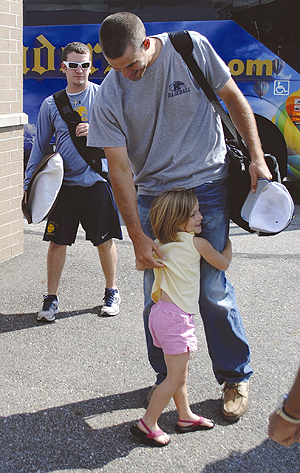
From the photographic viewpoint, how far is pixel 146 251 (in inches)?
101

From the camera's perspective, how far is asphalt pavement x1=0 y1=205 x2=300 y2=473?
2570 millimetres

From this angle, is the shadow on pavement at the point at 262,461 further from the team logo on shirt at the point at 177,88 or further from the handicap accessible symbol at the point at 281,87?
the handicap accessible symbol at the point at 281,87

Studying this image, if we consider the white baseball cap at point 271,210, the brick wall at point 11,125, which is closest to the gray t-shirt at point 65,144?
the brick wall at point 11,125

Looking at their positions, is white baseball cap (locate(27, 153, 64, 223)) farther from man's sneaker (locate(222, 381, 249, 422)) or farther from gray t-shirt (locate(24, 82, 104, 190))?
man's sneaker (locate(222, 381, 249, 422))

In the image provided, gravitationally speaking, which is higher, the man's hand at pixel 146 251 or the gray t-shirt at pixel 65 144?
the gray t-shirt at pixel 65 144

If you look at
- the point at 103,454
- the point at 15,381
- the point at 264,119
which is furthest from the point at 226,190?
the point at 264,119

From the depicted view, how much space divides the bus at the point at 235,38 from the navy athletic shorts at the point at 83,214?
4435mm

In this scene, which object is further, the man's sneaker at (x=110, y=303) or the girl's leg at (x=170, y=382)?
the man's sneaker at (x=110, y=303)

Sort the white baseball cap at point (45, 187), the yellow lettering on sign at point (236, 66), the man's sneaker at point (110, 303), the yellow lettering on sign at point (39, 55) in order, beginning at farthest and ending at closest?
the yellow lettering on sign at point (39, 55) → the yellow lettering on sign at point (236, 66) → the man's sneaker at point (110, 303) → the white baseball cap at point (45, 187)

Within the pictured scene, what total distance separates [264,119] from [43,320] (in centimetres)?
523

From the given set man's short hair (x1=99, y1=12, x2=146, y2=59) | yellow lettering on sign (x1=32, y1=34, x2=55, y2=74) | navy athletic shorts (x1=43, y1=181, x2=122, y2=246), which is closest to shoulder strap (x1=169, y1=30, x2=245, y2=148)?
man's short hair (x1=99, y1=12, x2=146, y2=59)

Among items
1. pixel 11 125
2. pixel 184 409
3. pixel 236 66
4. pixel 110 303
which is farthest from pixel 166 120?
pixel 236 66

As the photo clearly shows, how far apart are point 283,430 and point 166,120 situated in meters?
1.58

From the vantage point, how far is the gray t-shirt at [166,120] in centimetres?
258
